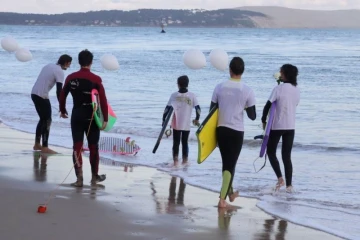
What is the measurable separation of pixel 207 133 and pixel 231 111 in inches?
14.0

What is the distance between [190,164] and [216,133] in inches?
146

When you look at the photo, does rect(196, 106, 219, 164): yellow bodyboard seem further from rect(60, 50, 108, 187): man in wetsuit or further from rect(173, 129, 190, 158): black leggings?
rect(173, 129, 190, 158): black leggings


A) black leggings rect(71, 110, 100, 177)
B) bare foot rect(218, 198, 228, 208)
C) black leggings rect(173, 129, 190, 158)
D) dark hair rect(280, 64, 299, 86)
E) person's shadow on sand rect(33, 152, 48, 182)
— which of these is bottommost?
person's shadow on sand rect(33, 152, 48, 182)

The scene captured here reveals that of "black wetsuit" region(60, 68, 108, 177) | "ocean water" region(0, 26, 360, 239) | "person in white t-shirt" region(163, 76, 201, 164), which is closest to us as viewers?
"black wetsuit" region(60, 68, 108, 177)

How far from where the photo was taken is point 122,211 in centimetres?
773

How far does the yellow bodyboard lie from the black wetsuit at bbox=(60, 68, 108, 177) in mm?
1308

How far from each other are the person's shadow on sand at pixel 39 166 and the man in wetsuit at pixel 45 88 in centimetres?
37

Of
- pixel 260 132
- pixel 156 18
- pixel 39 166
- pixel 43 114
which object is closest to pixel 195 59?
pixel 43 114

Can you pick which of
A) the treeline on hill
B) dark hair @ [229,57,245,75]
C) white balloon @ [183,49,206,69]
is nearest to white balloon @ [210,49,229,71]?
white balloon @ [183,49,206,69]

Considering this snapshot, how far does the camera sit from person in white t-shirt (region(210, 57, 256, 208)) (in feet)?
26.2

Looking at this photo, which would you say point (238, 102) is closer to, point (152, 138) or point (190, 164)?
point (190, 164)

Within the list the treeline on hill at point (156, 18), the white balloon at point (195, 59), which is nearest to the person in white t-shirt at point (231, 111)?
the white balloon at point (195, 59)

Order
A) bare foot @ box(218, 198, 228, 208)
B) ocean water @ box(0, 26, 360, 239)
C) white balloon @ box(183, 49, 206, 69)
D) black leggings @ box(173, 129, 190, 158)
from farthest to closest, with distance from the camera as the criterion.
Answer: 1. white balloon @ box(183, 49, 206, 69)
2. black leggings @ box(173, 129, 190, 158)
3. ocean water @ box(0, 26, 360, 239)
4. bare foot @ box(218, 198, 228, 208)

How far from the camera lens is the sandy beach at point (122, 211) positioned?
684 centimetres
